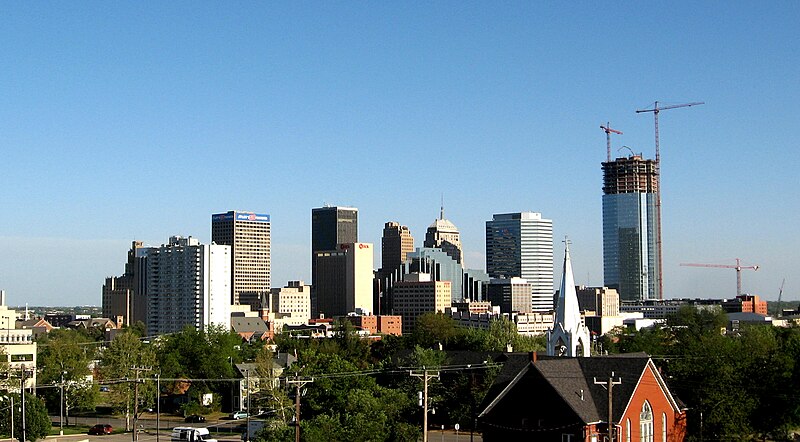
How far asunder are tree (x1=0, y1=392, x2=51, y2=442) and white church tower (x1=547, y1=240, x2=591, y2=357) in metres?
42.6

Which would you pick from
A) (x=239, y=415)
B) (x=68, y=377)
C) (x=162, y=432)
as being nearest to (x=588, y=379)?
(x=162, y=432)

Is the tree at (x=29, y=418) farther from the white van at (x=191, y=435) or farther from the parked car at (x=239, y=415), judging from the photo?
the parked car at (x=239, y=415)

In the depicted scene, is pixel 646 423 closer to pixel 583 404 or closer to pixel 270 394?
pixel 583 404

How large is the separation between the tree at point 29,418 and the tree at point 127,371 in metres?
15.5

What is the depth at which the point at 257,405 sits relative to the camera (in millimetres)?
118938

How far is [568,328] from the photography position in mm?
91125

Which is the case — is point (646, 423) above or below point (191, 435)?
above

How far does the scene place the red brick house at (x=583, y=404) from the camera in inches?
2862

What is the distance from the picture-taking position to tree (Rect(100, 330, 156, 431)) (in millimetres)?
114938

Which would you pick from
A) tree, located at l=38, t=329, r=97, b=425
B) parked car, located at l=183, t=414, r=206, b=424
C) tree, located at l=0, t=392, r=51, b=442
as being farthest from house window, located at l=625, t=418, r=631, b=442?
tree, located at l=38, t=329, r=97, b=425

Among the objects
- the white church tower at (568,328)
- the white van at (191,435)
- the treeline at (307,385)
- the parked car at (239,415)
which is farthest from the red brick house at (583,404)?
the parked car at (239,415)

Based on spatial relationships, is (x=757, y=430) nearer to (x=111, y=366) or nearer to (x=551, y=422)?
(x=551, y=422)

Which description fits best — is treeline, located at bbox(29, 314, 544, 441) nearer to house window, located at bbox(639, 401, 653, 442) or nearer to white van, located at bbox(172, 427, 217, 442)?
white van, located at bbox(172, 427, 217, 442)

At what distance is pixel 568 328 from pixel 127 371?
54090 millimetres
